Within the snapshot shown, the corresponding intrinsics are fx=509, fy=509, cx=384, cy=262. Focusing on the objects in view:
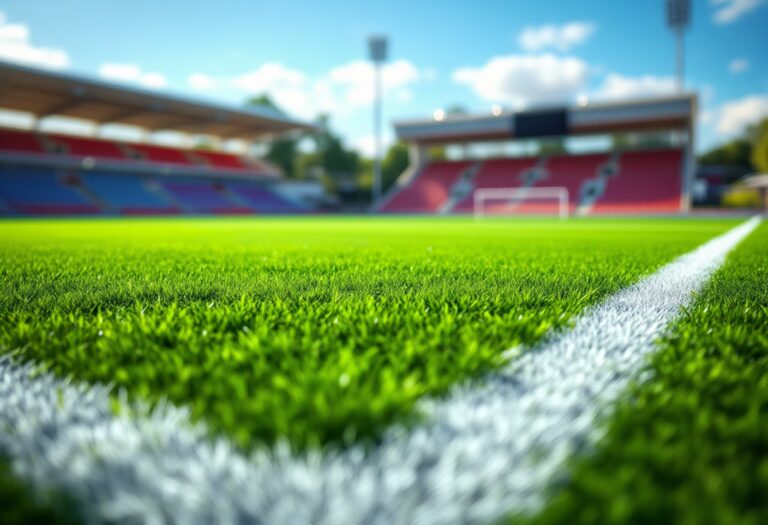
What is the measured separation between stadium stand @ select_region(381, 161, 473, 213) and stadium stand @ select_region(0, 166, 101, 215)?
1616 cm

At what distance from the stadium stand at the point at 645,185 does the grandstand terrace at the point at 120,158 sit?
56.9 ft

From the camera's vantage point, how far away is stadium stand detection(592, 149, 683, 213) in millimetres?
24755

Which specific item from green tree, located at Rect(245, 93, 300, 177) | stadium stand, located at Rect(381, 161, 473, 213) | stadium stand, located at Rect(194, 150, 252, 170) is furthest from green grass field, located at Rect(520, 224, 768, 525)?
green tree, located at Rect(245, 93, 300, 177)

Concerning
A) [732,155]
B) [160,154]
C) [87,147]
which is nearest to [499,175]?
[160,154]

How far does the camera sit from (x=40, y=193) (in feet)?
77.9

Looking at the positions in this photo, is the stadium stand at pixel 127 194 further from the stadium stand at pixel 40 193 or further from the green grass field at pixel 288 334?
the green grass field at pixel 288 334

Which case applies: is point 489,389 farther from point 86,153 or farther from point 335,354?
point 86,153

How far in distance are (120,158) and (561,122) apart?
23944 millimetres

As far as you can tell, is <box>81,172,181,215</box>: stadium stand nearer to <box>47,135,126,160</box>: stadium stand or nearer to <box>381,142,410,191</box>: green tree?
<box>47,135,126,160</box>: stadium stand

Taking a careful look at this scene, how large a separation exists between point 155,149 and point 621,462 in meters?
33.7

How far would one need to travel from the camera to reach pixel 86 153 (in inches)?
1054

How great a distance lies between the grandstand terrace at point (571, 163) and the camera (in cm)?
2511

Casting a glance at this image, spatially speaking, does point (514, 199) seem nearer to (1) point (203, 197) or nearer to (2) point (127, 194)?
(1) point (203, 197)

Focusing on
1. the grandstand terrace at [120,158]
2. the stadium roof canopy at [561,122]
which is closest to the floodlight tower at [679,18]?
the stadium roof canopy at [561,122]
